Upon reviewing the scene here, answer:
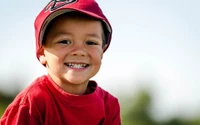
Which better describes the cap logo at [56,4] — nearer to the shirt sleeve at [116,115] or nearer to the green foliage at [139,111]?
the shirt sleeve at [116,115]

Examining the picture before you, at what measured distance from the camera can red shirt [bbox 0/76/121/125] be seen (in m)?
3.70

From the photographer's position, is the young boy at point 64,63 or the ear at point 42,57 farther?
the ear at point 42,57

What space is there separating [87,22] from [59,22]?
0.18 m

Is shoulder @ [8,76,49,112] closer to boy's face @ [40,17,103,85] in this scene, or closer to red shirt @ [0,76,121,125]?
red shirt @ [0,76,121,125]

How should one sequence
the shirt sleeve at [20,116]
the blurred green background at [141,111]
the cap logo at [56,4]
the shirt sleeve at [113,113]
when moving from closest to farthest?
the shirt sleeve at [20,116]
the cap logo at [56,4]
the shirt sleeve at [113,113]
the blurred green background at [141,111]

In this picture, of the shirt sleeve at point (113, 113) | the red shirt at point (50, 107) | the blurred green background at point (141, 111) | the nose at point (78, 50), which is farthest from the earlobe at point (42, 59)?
the blurred green background at point (141, 111)

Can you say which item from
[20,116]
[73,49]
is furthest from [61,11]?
[20,116]

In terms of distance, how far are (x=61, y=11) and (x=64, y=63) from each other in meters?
0.34

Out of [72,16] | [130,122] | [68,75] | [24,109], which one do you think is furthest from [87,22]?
[130,122]

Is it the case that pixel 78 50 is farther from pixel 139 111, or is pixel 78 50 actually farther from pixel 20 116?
pixel 139 111

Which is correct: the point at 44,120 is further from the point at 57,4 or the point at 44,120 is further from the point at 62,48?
the point at 57,4

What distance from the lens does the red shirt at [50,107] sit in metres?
3.70

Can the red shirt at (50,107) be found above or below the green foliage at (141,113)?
above

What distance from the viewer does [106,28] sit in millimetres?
3898
